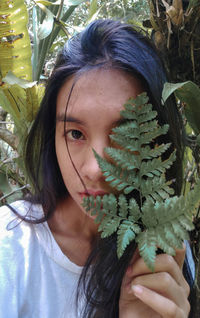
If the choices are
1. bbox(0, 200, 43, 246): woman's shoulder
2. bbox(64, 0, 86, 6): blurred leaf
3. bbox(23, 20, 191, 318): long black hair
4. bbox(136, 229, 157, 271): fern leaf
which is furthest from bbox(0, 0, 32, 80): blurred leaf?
bbox(136, 229, 157, 271): fern leaf

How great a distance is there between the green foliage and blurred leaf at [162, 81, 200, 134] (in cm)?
16

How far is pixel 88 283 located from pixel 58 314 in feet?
0.40

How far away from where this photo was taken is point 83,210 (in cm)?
79

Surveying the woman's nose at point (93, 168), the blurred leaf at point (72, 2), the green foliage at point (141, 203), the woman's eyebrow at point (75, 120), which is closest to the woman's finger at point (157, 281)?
the green foliage at point (141, 203)

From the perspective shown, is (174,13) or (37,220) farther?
(37,220)

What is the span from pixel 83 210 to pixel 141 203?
302mm

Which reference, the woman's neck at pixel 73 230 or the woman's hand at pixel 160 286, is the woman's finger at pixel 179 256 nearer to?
the woman's hand at pixel 160 286

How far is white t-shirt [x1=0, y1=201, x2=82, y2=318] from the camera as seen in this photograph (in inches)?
31.5

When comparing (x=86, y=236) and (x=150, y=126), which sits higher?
(x=150, y=126)

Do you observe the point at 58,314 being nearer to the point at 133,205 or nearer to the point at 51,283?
the point at 51,283

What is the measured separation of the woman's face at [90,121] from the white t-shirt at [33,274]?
9.6 inches

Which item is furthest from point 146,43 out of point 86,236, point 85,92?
point 86,236

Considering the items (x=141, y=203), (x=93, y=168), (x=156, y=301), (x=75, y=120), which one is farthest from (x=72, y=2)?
(x=156, y=301)

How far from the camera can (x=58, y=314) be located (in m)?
0.83
